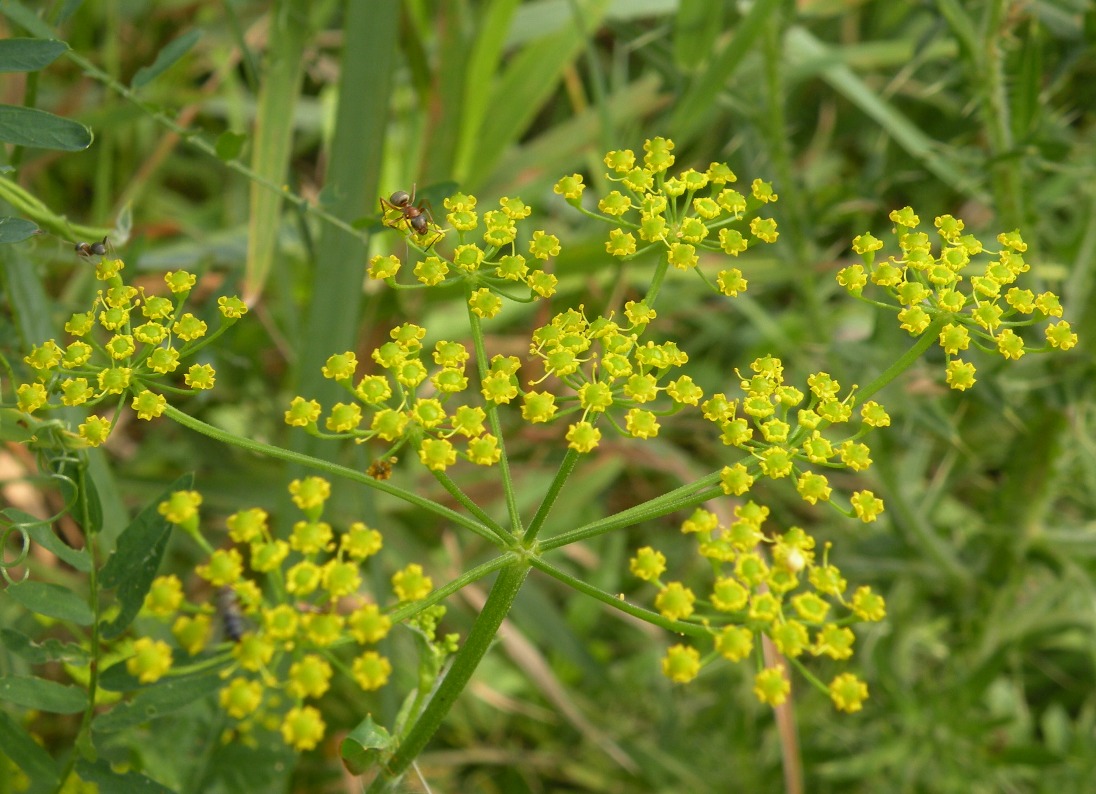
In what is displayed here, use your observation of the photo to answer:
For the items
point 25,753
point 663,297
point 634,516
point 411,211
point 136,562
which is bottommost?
point 25,753

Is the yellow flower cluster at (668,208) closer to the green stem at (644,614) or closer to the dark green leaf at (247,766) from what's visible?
the green stem at (644,614)

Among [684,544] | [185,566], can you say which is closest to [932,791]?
[684,544]

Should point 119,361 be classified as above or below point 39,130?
below

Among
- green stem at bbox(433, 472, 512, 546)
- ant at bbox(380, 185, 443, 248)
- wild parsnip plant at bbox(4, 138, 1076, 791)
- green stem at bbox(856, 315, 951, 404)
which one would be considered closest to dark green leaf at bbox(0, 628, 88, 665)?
wild parsnip plant at bbox(4, 138, 1076, 791)

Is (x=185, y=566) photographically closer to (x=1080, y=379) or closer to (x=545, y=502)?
(x=545, y=502)

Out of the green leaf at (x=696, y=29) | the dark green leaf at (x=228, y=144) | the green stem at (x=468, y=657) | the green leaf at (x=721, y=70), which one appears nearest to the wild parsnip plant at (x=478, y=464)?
the green stem at (x=468, y=657)

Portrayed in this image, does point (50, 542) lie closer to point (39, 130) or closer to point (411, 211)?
point (39, 130)

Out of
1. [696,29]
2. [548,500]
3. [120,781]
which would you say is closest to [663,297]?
[696,29]
